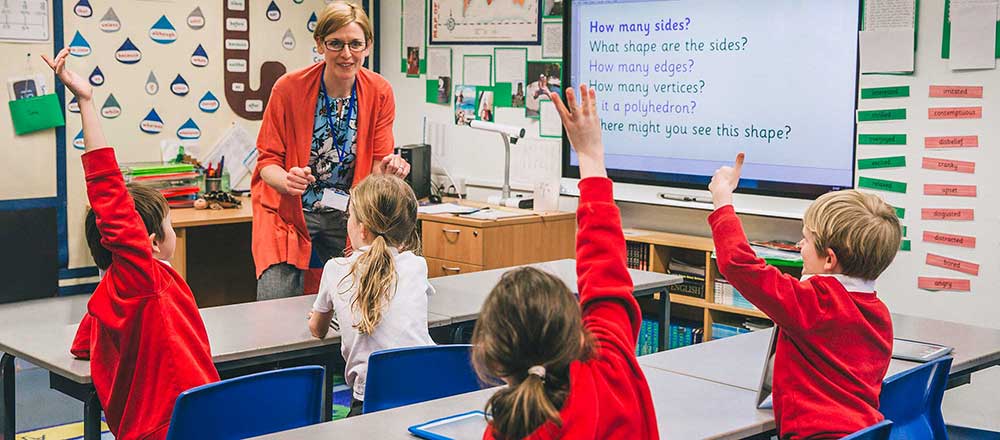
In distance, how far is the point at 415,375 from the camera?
2639mm

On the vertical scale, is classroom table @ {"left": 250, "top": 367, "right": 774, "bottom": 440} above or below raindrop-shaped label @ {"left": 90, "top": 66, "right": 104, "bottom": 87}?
below

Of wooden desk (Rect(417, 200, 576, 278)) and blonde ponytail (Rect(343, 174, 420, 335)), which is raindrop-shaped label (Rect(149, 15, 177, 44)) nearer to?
wooden desk (Rect(417, 200, 576, 278))

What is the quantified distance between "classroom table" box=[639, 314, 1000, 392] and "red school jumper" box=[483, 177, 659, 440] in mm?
901

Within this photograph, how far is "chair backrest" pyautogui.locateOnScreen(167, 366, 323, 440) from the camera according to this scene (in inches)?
86.7

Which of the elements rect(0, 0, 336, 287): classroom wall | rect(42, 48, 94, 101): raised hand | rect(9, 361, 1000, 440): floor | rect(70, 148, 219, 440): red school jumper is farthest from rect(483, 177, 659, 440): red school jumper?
rect(0, 0, 336, 287): classroom wall

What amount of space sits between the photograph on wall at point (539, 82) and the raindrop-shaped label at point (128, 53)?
202 cm

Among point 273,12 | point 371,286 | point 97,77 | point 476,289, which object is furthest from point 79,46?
point 371,286

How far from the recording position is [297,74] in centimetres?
387

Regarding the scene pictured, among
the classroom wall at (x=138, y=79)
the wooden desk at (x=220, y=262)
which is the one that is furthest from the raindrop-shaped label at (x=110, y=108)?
the wooden desk at (x=220, y=262)

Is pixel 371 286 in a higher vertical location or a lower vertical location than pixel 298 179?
lower

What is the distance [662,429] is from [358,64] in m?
1.99

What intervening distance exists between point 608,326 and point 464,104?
15.3 feet

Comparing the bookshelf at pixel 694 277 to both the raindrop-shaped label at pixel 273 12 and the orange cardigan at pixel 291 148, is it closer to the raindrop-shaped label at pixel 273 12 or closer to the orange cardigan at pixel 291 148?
the orange cardigan at pixel 291 148

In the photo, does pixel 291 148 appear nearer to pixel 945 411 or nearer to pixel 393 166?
pixel 393 166
